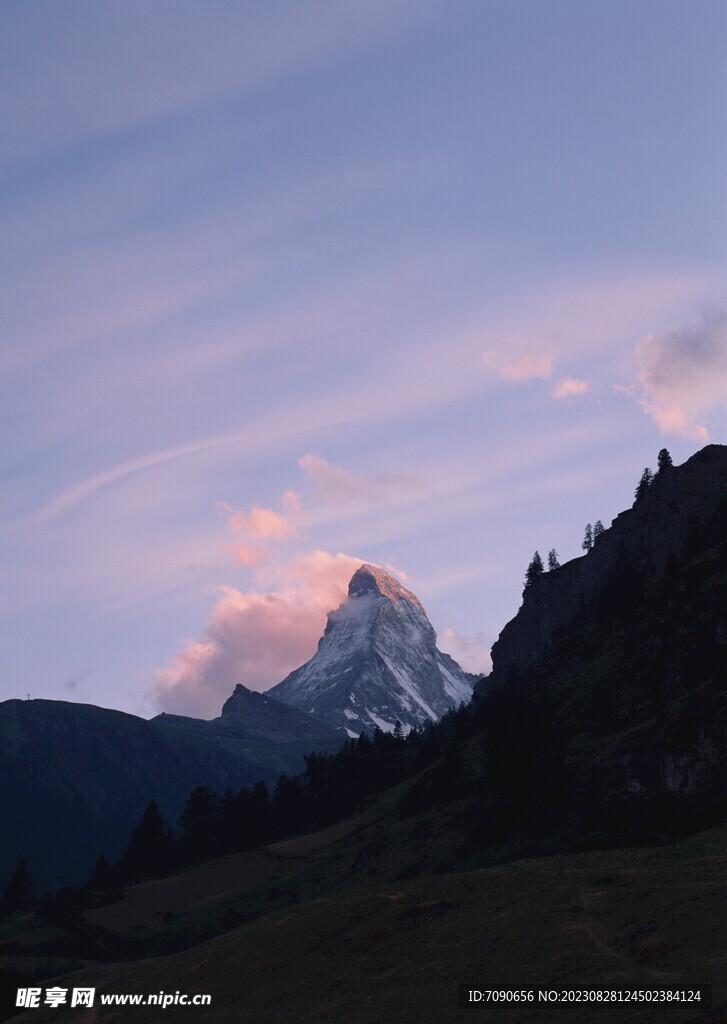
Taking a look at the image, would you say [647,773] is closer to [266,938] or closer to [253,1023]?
[266,938]

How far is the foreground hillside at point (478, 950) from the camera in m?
42.6

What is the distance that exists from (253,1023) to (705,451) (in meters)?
143

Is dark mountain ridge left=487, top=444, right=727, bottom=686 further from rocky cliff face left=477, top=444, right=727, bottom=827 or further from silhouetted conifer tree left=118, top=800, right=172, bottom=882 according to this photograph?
silhouetted conifer tree left=118, top=800, right=172, bottom=882

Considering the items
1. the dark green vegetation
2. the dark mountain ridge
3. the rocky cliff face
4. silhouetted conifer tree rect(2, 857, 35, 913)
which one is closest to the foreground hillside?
the dark green vegetation

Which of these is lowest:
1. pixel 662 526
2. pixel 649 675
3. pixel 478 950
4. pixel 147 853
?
pixel 478 950

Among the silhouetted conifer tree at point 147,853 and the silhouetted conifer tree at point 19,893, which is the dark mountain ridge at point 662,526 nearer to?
the silhouetted conifer tree at point 147,853

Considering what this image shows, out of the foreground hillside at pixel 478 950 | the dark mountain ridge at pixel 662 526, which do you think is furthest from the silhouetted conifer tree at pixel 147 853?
the foreground hillside at pixel 478 950

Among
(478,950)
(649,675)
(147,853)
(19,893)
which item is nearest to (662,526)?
(649,675)

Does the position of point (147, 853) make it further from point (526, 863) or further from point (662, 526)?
point (526, 863)

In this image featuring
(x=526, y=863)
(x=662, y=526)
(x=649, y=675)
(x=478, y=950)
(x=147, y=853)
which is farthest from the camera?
(x=147, y=853)

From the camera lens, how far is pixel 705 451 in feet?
570

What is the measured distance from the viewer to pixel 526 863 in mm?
69750

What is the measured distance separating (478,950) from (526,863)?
19.3m

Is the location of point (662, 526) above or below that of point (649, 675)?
above
